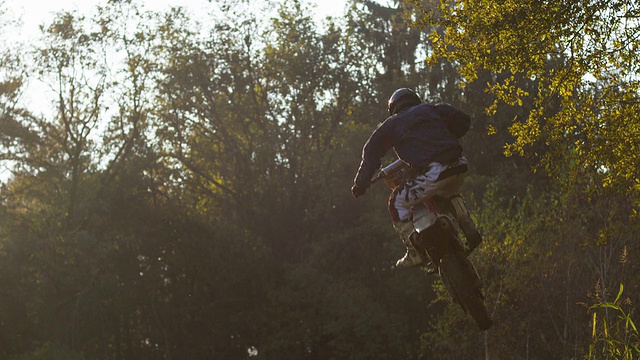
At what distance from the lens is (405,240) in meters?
7.50

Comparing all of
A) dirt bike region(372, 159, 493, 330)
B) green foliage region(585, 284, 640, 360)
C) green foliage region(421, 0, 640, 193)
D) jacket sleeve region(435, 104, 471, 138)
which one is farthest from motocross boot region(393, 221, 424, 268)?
green foliage region(421, 0, 640, 193)

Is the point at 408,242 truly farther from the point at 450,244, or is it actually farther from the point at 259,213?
the point at 259,213

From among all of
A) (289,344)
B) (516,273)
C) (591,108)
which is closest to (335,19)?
(289,344)

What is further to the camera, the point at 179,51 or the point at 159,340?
the point at 179,51

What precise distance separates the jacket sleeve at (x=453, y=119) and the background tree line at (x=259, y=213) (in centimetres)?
1896

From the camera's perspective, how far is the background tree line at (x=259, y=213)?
28984 mm

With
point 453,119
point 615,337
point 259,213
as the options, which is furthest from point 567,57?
point 259,213

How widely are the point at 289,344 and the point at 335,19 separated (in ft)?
42.7

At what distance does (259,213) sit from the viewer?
127 feet

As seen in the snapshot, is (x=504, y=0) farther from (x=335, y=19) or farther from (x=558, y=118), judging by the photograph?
(x=335, y=19)

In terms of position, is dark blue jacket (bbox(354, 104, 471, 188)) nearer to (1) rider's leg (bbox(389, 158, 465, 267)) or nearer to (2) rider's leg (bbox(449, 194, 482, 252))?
(1) rider's leg (bbox(389, 158, 465, 267))

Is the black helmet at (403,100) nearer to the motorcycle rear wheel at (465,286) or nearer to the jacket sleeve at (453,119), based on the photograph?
the jacket sleeve at (453,119)

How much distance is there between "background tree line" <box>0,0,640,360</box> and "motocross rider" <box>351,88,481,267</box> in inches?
754

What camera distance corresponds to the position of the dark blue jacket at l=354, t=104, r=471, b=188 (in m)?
7.21
